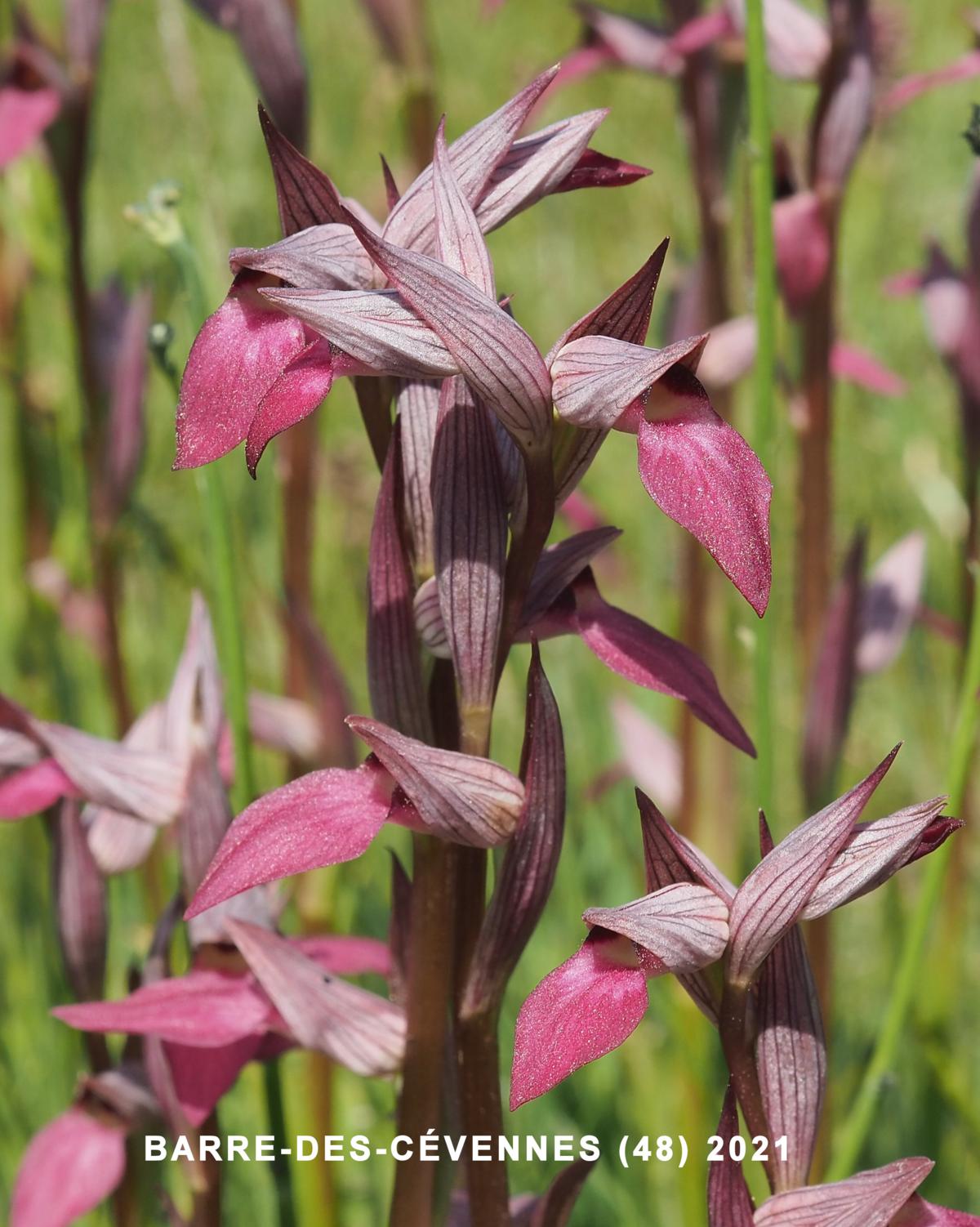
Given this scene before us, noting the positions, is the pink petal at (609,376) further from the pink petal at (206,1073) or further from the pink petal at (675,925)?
the pink petal at (206,1073)

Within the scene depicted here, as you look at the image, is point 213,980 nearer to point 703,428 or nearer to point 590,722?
point 703,428

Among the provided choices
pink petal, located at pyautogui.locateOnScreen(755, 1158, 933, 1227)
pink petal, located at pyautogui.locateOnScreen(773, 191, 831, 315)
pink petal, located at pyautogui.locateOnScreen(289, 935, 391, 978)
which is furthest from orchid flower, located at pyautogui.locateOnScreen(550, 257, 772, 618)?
pink petal, located at pyautogui.locateOnScreen(773, 191, 831, 315)

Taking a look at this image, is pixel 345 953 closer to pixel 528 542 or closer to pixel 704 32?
pixel 528 542

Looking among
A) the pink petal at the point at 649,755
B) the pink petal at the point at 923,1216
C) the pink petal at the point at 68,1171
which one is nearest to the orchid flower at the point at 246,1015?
the pink petal at the point at 68,1171

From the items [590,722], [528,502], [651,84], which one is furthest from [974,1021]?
[651,84]

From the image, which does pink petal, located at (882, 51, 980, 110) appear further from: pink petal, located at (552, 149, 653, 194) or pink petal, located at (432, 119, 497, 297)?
pink petal, located at (432, 119, 497, 297)

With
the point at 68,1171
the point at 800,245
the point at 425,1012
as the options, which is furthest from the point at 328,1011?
the point at 800,245
